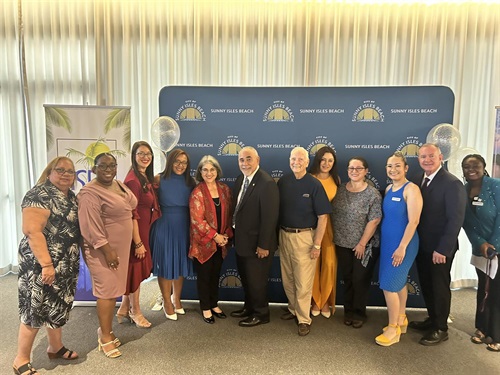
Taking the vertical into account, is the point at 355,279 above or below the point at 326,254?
below

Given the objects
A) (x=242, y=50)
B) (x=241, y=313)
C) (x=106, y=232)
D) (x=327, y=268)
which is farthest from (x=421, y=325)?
(x=242, y=50)

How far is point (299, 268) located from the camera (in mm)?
3074

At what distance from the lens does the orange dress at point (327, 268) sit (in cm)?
322

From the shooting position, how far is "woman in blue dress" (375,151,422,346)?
2752mm

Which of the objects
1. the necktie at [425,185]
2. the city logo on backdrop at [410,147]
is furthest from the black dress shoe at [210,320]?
the city logo on backdrop at [410,147]

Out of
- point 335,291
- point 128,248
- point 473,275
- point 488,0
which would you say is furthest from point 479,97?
point 128,248

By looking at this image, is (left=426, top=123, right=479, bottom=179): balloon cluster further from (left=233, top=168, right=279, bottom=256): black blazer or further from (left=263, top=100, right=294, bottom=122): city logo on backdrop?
(left=233, top=168, right=279, bottom=256): black blazer

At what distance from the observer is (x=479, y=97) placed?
4051 mm

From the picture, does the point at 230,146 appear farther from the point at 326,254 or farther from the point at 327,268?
the point at 327,268

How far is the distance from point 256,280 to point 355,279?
2.99ft

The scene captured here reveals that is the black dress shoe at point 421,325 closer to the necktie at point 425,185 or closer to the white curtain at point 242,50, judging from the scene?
the necktie at point 425,185

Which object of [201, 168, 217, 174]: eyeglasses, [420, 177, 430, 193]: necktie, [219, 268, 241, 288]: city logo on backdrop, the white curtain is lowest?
[219, 268, 241, 288]: city logo on backdrop

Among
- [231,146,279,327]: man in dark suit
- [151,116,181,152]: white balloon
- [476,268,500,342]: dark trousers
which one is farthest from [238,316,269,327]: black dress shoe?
[476,268,500,342]: dark trousers

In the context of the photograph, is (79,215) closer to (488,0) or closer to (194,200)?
(194,200)
